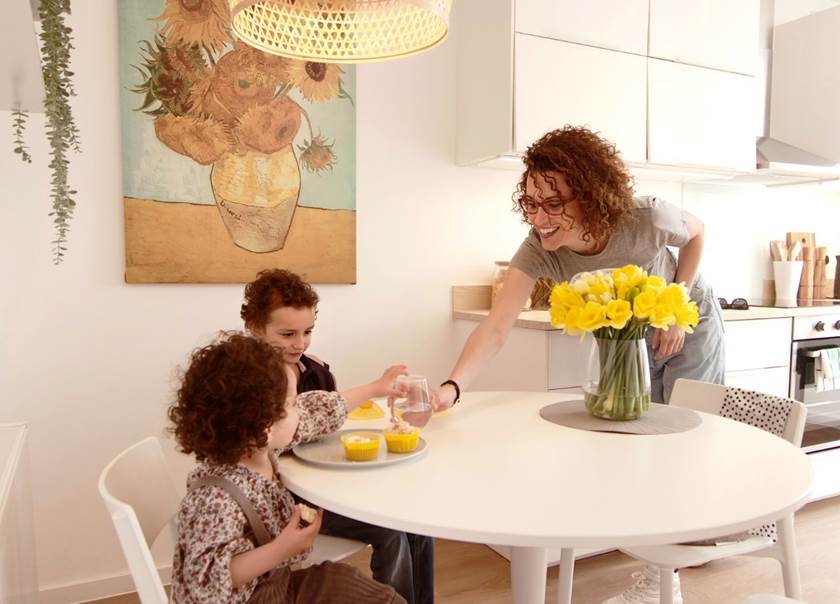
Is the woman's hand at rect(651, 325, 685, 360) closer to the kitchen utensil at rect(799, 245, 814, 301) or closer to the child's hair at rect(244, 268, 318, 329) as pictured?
the child's hair at rect(244, 268, 318, 329)

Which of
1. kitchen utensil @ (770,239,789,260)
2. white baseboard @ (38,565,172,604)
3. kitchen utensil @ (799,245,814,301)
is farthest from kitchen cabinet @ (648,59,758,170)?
white baseboard @ (38,565,172,604)

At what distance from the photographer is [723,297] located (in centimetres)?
356

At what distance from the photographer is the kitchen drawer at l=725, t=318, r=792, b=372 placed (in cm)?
279

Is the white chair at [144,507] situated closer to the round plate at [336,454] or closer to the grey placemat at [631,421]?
the round plate at [336,454]

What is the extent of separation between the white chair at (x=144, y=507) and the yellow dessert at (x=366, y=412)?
29 centimetres

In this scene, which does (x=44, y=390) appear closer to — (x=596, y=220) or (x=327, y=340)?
(x=327, y=340)

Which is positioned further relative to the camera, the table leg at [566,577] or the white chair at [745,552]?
the table leg at [566,577]

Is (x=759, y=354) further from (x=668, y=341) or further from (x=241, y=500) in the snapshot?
(x=241, y=500)

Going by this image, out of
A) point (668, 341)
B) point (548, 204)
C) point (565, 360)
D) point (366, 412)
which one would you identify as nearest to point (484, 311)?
point (565, 360)

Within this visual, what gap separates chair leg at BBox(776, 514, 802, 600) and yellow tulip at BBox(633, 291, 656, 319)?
0.64 metres

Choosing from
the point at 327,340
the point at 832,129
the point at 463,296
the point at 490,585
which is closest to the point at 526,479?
the point at 490,585

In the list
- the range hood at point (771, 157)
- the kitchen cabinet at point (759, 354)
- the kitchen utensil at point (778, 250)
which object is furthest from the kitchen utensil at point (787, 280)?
the kitchen cabinet at point (759, 354)

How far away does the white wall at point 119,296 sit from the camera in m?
2.19

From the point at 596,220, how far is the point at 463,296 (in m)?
1.17
